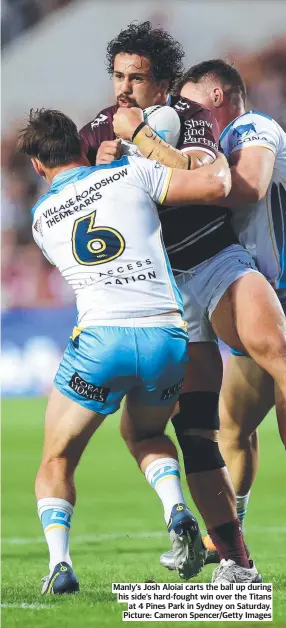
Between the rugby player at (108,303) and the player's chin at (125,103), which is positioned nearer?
the rugby player at (108,303)

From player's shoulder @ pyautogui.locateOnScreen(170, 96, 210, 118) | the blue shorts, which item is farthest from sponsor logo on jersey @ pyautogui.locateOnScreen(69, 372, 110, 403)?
player's shoulder @ pyautogui.locateOnScreen(170, 96, 210, 118)

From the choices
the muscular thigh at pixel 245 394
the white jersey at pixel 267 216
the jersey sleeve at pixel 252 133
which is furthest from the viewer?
the muscular thigh at pixel 245 394

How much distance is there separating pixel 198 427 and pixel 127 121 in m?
1.35

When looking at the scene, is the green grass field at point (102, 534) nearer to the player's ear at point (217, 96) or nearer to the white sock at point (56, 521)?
the white sock at point (56, 521)

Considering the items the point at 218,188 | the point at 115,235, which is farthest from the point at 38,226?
the point at 218,188

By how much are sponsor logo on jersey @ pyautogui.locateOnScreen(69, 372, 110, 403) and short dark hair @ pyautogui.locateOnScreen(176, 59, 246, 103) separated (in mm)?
1840

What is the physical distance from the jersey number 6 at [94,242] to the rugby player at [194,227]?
0.46 metres

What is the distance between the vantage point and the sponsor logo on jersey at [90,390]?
3875 millimetres

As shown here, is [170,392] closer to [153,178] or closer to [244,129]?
[153,178]

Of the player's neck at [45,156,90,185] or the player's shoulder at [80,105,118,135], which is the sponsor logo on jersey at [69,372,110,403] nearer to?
the player's neck at [45,156,90,185]

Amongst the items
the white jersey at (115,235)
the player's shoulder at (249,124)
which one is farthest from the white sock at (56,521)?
the player's shoulder at (249,124)

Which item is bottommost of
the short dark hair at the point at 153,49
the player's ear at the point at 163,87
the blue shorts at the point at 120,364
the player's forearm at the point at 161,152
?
the blue shorts at the point at 120,364

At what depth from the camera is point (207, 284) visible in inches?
177

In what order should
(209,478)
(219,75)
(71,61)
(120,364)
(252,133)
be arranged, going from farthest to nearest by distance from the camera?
(71,61) → (219,75) → (252,133) → (209,478) → (120,364)
